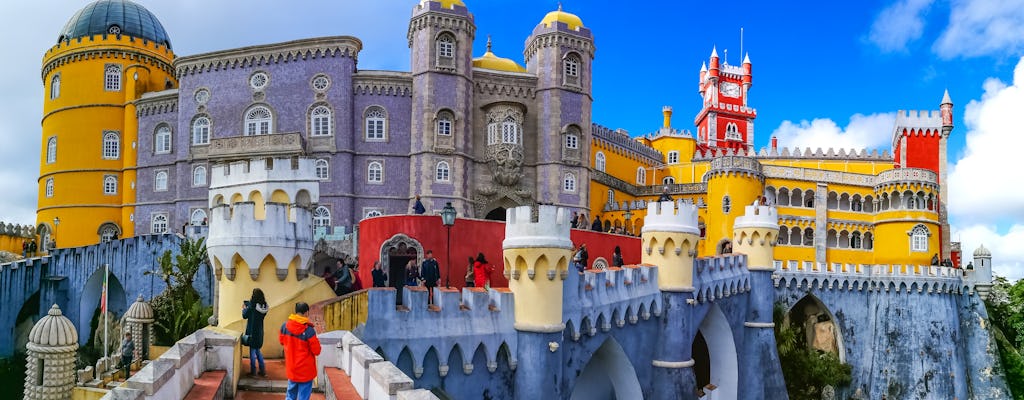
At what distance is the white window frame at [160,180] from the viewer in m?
44.3

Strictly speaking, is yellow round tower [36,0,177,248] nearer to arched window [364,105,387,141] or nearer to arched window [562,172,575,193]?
arched window [364,105,387,141]

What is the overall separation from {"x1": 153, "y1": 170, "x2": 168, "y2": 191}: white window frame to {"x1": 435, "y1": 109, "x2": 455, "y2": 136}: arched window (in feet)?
53.4

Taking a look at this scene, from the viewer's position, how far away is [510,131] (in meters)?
40.8

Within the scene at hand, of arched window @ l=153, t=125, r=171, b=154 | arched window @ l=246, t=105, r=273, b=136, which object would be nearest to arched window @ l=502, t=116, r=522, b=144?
arched window @ l=246, t=105, r=273, b=136

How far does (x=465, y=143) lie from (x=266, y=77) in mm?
10885

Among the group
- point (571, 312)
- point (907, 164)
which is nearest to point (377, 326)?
point (571, 312)

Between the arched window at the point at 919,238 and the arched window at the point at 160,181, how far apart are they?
43.8 meters

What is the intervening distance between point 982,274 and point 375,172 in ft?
112

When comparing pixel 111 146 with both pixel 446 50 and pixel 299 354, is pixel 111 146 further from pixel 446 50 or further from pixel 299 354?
pixel 299 354

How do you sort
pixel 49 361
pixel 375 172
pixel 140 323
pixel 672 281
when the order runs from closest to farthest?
1. pixel 672 281
2. pixel 49 361
3. pixel 140 323
4. pixel 375 172

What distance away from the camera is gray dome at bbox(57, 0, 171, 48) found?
48.5 m

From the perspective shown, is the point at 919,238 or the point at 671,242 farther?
the point at 919,238

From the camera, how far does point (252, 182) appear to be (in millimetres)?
21594

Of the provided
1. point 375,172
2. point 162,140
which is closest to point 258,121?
point 375,172
